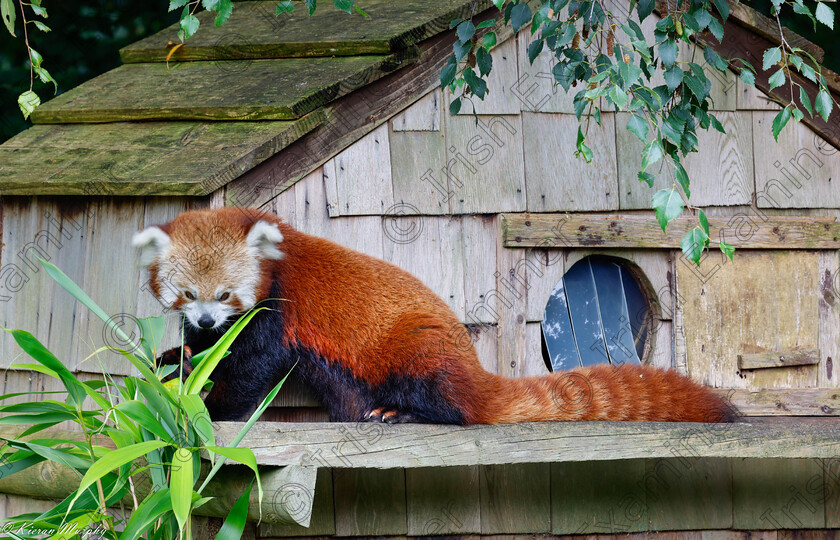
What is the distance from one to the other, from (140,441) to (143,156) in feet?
4.67

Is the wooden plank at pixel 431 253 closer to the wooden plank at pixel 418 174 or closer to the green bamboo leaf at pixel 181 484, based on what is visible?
the wooden plank at pixel 418 174

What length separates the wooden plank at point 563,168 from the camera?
177 inches

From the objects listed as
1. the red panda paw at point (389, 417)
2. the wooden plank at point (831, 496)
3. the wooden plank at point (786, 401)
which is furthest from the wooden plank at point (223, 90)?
the wooden plank at point (831, 496)

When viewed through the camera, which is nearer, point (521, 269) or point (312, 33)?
A: point (521, 269)

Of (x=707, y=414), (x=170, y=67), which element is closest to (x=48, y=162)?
(x=170, y=67)

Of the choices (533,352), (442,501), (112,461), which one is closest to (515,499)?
(442,501)

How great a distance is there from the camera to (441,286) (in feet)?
14.1

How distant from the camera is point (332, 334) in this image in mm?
3633

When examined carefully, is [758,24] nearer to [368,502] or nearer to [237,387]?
[368,502]

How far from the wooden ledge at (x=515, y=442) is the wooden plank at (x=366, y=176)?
1.21 metres

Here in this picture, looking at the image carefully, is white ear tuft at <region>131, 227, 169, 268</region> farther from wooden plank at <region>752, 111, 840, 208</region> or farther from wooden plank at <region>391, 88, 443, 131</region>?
wooden plank at <region>752, 111, 840, 208</region>

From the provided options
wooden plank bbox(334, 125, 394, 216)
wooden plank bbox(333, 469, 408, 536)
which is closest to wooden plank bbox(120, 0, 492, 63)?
wooden plank bbox(334, 125, 394, 216)

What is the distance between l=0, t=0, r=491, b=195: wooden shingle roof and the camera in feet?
12.4

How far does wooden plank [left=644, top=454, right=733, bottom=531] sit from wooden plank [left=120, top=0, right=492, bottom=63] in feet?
8.25
